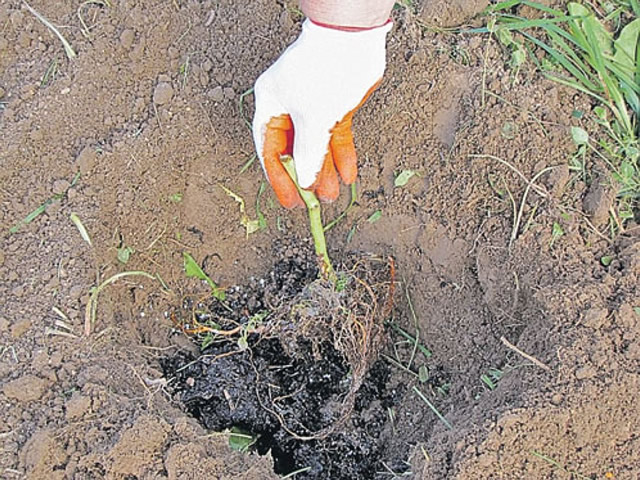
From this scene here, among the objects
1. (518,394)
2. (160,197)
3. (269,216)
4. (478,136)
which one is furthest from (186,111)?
(518,394)

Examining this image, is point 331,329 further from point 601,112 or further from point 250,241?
point 601,112

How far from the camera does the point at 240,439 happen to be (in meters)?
1.60

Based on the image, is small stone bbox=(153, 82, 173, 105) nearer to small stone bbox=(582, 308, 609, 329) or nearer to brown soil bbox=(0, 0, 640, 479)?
brown soil bbox=(0, 0, 640, 479)

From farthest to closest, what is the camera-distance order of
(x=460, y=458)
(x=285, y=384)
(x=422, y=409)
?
(x=285, y=384) < (x=422, y=409) < (x=460, y=458)

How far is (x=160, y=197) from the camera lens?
1702mm

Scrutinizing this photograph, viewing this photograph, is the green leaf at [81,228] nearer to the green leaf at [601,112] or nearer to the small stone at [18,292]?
the small stone at [18,292]

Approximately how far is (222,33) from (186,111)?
225 millimetres

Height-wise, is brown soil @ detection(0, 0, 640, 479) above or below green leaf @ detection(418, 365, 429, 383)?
above

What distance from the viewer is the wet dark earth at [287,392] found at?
1.59 metres

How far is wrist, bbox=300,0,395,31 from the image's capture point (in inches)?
51.0

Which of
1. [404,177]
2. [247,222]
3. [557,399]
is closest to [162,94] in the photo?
[247,222]

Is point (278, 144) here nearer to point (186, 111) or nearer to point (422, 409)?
point (186, 111)

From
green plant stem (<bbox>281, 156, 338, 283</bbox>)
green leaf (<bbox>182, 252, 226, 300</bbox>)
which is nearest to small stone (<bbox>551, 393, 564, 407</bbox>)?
green plant stem (<bbox>281, 156, 338, 283</bbox>)

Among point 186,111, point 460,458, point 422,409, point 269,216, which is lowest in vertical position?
point 422,409
